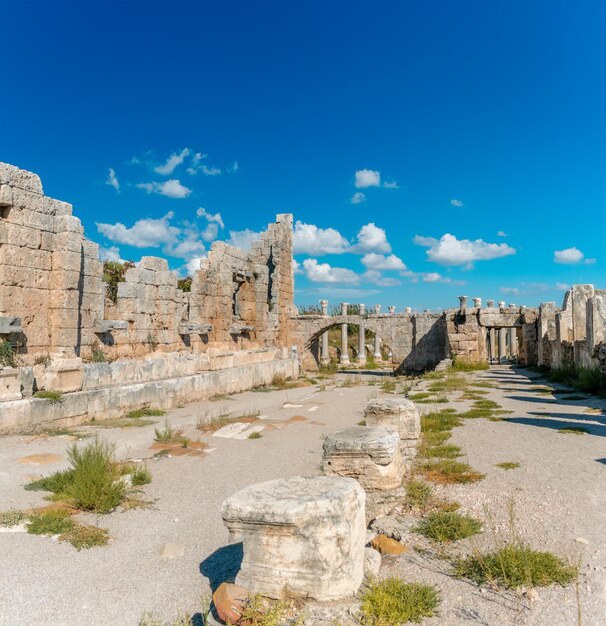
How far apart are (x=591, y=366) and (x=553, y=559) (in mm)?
10894

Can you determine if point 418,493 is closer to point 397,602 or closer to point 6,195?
point 397,602

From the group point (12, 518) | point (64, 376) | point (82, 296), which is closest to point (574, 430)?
point (12, 518)

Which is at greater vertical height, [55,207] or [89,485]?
[55,207]

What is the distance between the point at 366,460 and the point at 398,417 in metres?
2.12

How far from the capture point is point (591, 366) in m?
12.5

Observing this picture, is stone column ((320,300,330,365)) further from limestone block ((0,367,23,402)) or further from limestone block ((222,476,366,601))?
limestone block ((222,476,366,601))

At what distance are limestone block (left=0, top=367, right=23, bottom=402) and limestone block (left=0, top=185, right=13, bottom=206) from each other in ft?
9.40

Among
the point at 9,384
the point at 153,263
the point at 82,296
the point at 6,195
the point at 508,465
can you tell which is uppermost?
the point at 6,195

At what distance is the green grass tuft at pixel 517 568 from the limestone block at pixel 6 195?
28.5 ft

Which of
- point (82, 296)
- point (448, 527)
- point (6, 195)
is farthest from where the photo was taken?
point (82, 296)

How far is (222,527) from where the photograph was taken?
419 cm

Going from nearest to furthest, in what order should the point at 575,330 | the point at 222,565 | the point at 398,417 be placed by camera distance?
1. the point at 222,565
2. the point at 398,417
3. the point at 575,330

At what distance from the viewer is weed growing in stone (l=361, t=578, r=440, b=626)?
2643 mm

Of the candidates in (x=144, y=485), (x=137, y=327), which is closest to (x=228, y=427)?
(x=144, y=485)
